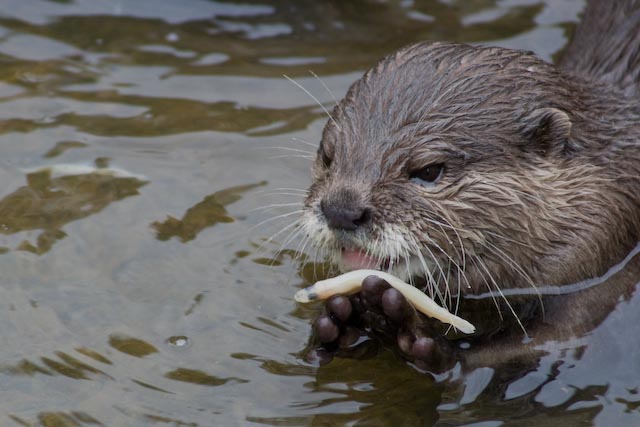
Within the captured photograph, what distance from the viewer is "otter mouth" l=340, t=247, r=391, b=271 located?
4.35 metres

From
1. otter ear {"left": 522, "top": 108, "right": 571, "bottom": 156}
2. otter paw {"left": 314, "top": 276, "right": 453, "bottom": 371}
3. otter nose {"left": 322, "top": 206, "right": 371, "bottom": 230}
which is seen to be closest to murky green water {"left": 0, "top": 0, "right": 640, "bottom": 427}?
otter paw {"left": 314, "top": 276, "right": 453, "bottom": 371}

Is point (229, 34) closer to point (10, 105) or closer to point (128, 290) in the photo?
point (10, 105)

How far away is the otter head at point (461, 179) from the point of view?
14.2ft

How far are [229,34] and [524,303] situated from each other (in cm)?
324

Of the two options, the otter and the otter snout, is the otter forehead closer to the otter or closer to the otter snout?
the otter

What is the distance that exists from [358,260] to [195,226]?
1.24 metres

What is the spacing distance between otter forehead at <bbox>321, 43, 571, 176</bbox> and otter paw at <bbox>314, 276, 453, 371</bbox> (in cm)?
52

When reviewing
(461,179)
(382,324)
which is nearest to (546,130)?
(461,179)

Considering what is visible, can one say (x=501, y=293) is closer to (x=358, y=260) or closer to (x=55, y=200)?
(x=358, y=260)

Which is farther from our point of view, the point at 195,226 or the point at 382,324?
the point at 195,226

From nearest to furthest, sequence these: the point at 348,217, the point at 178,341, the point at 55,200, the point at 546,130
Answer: the point at 348,217 → the point at 546,130 → the point at 178,341 → the point at 55,200

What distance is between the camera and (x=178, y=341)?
4645 millimetres

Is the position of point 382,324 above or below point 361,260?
below

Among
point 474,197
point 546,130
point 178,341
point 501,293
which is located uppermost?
point 546,130
